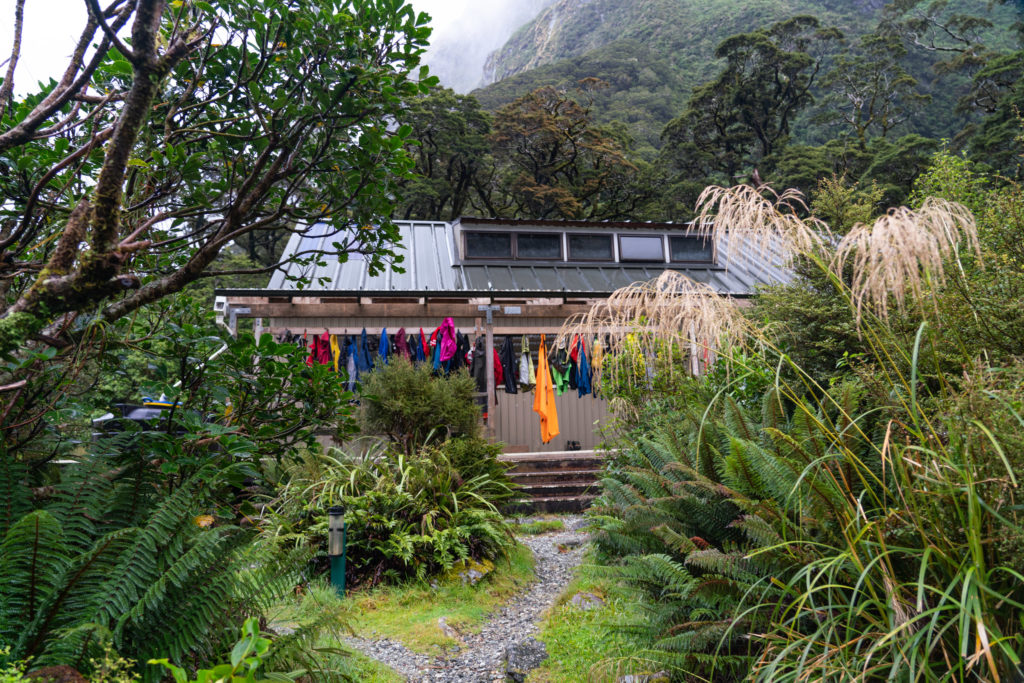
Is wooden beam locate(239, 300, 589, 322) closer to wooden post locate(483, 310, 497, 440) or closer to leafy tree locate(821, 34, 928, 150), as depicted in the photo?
wooden post locate(483, 310, 497, 440)

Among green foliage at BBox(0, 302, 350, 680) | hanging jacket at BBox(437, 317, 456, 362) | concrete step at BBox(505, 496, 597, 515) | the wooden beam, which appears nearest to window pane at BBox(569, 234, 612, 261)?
the wooden beam

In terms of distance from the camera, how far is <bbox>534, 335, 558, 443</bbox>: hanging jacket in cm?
966

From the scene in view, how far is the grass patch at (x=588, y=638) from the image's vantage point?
3.14 m

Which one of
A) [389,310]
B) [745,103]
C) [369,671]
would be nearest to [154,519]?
[369,671]

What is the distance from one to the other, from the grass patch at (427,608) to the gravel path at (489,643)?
93 millimetres

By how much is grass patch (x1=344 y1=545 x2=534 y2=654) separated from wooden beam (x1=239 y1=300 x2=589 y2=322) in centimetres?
514

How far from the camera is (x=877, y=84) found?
2952 centimetres

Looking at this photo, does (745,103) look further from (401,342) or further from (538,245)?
(401,342)

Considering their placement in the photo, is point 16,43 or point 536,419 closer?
point 16,43

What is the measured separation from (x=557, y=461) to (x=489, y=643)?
5.65m

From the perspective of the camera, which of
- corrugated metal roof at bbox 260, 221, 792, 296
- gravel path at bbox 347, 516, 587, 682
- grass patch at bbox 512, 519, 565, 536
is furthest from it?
corrugated metal roof at bbox 260, 221, 792, 296

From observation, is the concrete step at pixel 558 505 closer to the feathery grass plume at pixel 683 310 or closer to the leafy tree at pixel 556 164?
the feathery grass plume at pixel 683 310

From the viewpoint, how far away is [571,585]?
5.05 m

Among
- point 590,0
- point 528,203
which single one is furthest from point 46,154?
point 590,0
